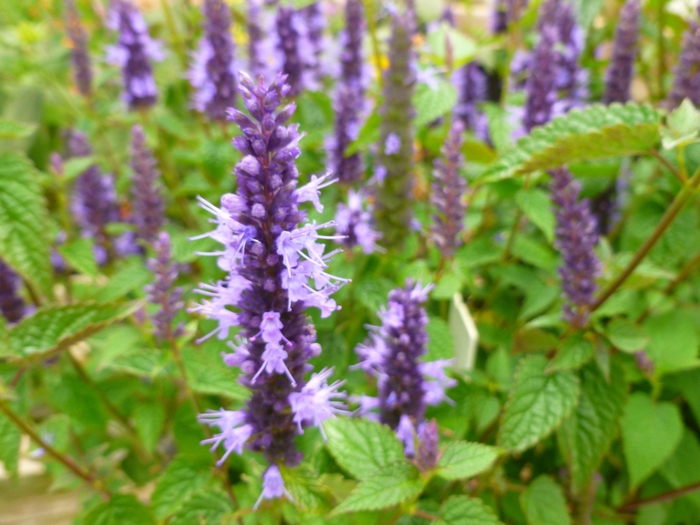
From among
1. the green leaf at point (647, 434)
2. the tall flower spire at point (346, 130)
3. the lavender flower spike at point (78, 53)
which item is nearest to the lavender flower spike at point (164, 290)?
the tall flower spire at point (346, 130)

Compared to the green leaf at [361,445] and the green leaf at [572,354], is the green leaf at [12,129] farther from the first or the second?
the green leaf at [572,354]

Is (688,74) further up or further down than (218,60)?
further down

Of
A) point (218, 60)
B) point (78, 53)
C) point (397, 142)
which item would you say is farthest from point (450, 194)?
point (78, 53)

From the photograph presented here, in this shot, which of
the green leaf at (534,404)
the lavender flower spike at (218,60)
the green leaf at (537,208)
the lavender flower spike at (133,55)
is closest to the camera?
the green leaf at (534,404)

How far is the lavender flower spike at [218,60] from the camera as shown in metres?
1.46

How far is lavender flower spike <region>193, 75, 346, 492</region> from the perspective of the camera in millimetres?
635

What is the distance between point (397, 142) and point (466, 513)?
0.71 m

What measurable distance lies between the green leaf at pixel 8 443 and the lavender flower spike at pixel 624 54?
5.03 ft

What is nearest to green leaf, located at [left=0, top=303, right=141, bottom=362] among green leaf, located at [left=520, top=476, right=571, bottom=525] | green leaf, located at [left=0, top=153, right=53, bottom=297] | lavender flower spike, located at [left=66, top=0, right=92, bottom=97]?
green leaf, located at [left=0, top=153, right=53, bottom=297]

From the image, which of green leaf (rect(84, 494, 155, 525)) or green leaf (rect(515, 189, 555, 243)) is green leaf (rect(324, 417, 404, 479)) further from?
green leaf (rect(515, 189, 555, 243))

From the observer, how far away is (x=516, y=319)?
60.6 inches

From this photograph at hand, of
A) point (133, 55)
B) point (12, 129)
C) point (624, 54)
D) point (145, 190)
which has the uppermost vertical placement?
point (133, 55)

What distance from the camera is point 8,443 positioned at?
99 centimetres

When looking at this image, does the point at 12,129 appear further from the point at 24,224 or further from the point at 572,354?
the point at 572,354
